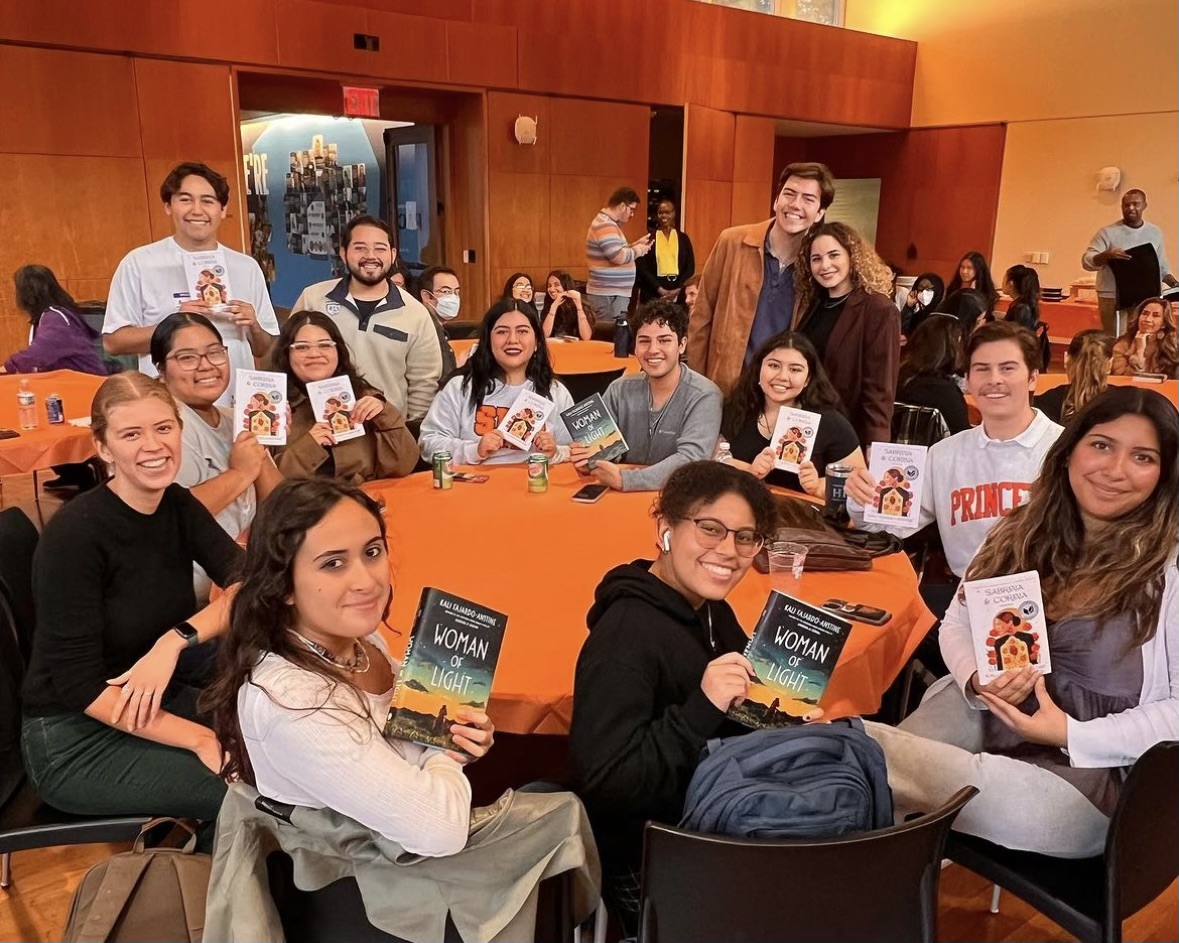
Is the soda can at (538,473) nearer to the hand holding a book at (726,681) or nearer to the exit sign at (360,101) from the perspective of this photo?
the hand holding a book at (726,681)

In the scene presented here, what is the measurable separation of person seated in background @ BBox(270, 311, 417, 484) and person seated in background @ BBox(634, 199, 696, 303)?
5.20 metres

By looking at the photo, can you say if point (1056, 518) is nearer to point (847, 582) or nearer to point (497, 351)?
point (847, 582)

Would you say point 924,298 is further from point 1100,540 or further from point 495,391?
point 1100,540

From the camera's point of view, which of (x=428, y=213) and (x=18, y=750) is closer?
(x=18, y=750)

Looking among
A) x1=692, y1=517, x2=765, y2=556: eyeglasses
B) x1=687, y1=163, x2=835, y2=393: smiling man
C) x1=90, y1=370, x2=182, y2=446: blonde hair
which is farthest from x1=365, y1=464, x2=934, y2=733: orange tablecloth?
x1=687, y1=163, x2=835, y2=393: smiling man

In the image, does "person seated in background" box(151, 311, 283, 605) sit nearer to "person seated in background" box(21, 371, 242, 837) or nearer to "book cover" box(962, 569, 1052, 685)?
"person seated in background" box(21, 371, 242, 837)

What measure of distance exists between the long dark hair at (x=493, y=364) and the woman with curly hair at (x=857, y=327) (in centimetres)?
111

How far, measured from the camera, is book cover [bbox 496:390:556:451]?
10.6 ft

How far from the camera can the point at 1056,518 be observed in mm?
1940

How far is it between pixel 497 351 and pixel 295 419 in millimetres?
804

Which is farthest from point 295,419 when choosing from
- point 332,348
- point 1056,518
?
point 1056,518

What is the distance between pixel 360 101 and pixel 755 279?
17.7ft

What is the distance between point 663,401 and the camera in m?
3.37

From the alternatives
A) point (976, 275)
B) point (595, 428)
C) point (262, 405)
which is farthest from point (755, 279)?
point (976, 275)
